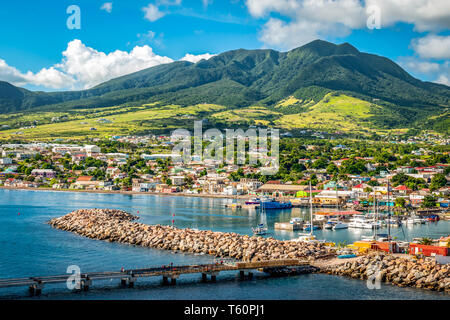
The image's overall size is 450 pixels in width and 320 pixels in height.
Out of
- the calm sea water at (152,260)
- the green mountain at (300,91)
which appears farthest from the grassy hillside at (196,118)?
the calm sea water at (152,260)

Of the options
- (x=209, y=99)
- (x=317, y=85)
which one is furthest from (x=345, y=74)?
(x=209, y=99)

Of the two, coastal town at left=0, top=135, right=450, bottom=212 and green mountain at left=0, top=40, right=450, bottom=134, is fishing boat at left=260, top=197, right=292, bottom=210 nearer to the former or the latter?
coastal town at left=0, top=135, right=450, bottom=212

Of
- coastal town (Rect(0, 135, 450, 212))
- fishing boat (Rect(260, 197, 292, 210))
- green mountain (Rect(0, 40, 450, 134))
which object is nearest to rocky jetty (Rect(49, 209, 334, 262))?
fishing boat (Rect(260, 197, 292, 210))

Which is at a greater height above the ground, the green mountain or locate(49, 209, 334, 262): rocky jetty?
the green mountain
